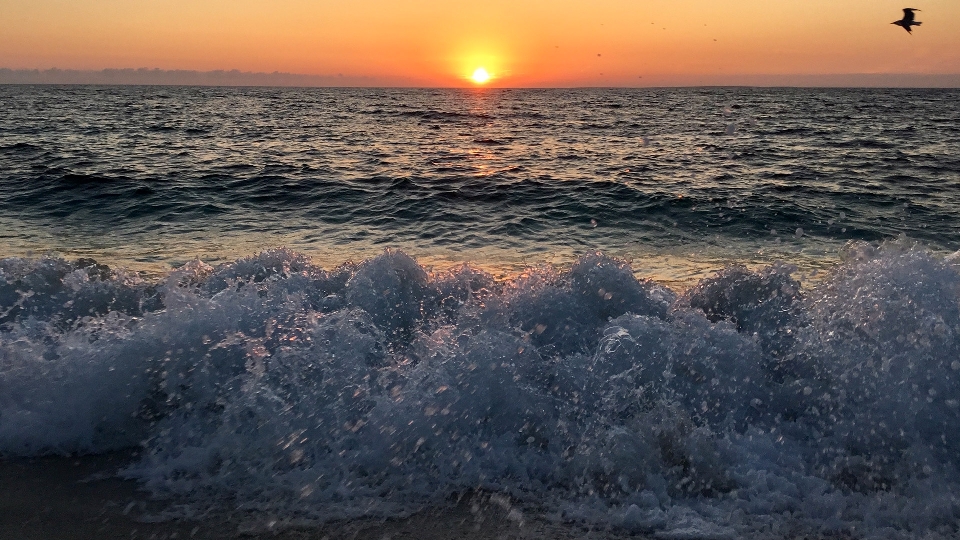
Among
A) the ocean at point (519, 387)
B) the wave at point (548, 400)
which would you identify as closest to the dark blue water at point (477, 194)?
the ocean at point (519, 387)

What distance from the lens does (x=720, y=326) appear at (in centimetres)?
468

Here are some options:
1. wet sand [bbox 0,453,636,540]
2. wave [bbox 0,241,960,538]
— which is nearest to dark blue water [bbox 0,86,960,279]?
wave [bbox 0,241,960,538]

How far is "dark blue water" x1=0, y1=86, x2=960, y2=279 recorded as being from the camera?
9523 mm

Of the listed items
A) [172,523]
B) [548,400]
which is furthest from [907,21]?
[172,523]

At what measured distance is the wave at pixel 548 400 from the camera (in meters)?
3.50

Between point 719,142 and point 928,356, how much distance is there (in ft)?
59.0

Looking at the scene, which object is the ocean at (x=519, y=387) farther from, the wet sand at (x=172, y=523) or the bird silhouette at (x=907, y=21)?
the bird silhouette at (x=907, y=21)

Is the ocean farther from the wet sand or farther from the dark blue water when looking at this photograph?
the dark blue water

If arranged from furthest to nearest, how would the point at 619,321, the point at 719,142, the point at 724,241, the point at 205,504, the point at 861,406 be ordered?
the point at 719,142
the point at 724,241
the point at 619,321
the point at 861,406
the point at 205,504

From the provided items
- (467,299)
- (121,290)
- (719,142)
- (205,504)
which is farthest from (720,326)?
(719,142)

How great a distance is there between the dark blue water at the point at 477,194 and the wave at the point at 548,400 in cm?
310

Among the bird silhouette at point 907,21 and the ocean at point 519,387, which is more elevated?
the bird silhouette at point 907,21

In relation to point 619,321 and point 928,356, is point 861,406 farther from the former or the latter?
point 619,321

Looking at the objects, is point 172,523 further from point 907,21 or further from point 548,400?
point 907,21
